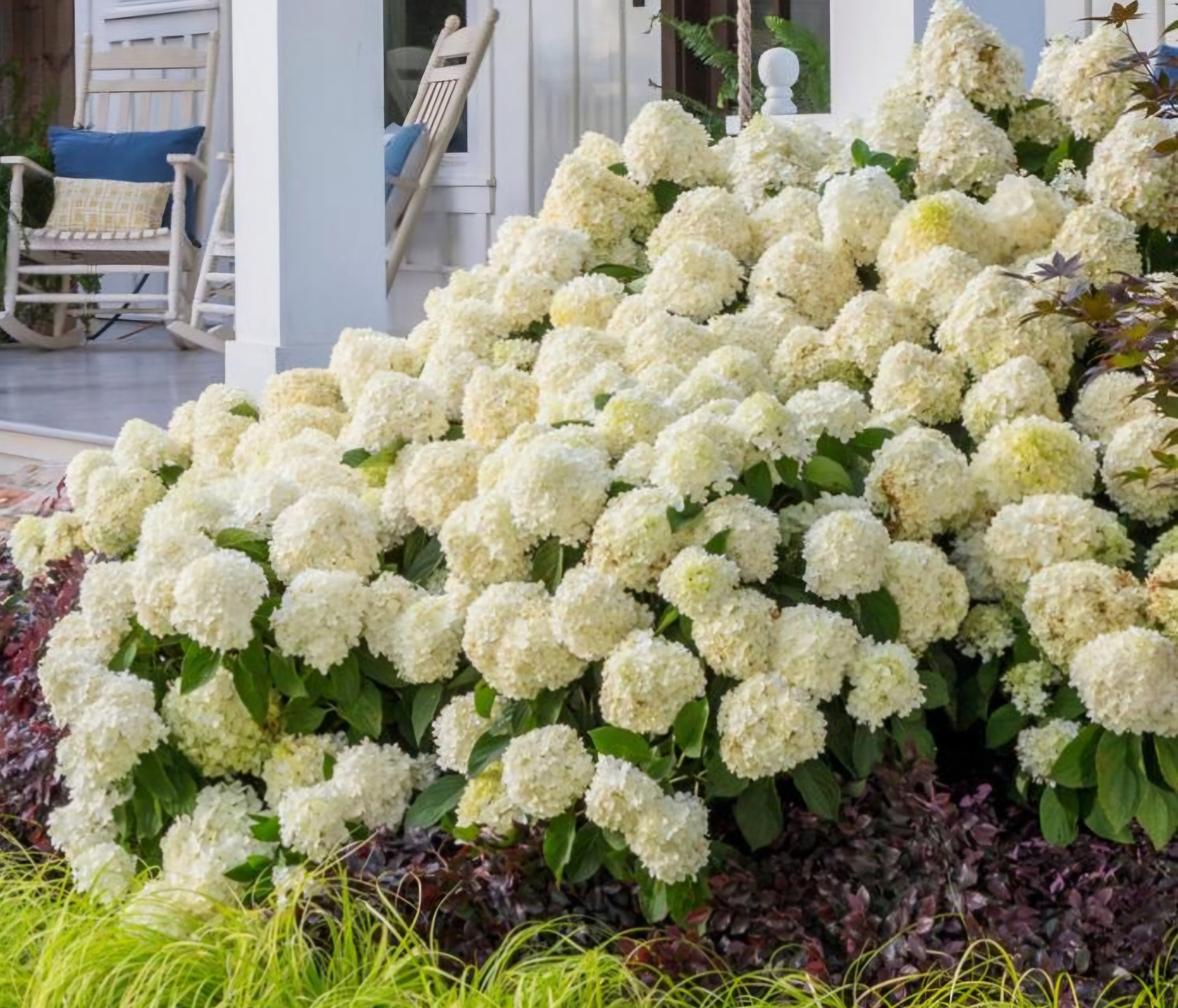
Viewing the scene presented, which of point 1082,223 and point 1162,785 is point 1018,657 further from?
point 1082,223

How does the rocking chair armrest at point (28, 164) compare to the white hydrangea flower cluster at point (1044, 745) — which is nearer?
the white hydrangea flower cluster at point (1044, 745)

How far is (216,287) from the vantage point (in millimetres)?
8344

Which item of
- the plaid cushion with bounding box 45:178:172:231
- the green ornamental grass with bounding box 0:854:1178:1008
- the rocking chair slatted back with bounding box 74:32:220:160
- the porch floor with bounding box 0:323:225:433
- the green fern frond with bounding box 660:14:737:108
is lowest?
the green ornamental grass with bounding box 0:854:1178:1008

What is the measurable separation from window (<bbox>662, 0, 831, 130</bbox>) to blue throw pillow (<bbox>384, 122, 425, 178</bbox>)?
101 centimetres

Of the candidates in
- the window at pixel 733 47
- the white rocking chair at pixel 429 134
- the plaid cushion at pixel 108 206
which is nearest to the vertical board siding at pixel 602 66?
the window at pixel 733 47

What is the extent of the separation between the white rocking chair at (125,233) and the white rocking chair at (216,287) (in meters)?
0.12

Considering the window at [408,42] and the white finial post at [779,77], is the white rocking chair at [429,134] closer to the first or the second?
the window at [408,42]

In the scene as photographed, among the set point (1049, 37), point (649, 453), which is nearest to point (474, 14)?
point (1049, 37)

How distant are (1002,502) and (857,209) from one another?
56 cm

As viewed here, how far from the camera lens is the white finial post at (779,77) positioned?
13.0 feet

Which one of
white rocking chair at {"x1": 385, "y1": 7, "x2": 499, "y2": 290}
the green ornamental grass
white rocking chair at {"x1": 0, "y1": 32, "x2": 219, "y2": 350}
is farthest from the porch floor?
Answer: the green ornamental grass

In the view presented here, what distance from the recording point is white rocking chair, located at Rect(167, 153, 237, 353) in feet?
24.4

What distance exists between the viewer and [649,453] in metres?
1.95

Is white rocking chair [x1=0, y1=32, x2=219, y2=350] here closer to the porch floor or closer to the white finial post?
the porch floor
